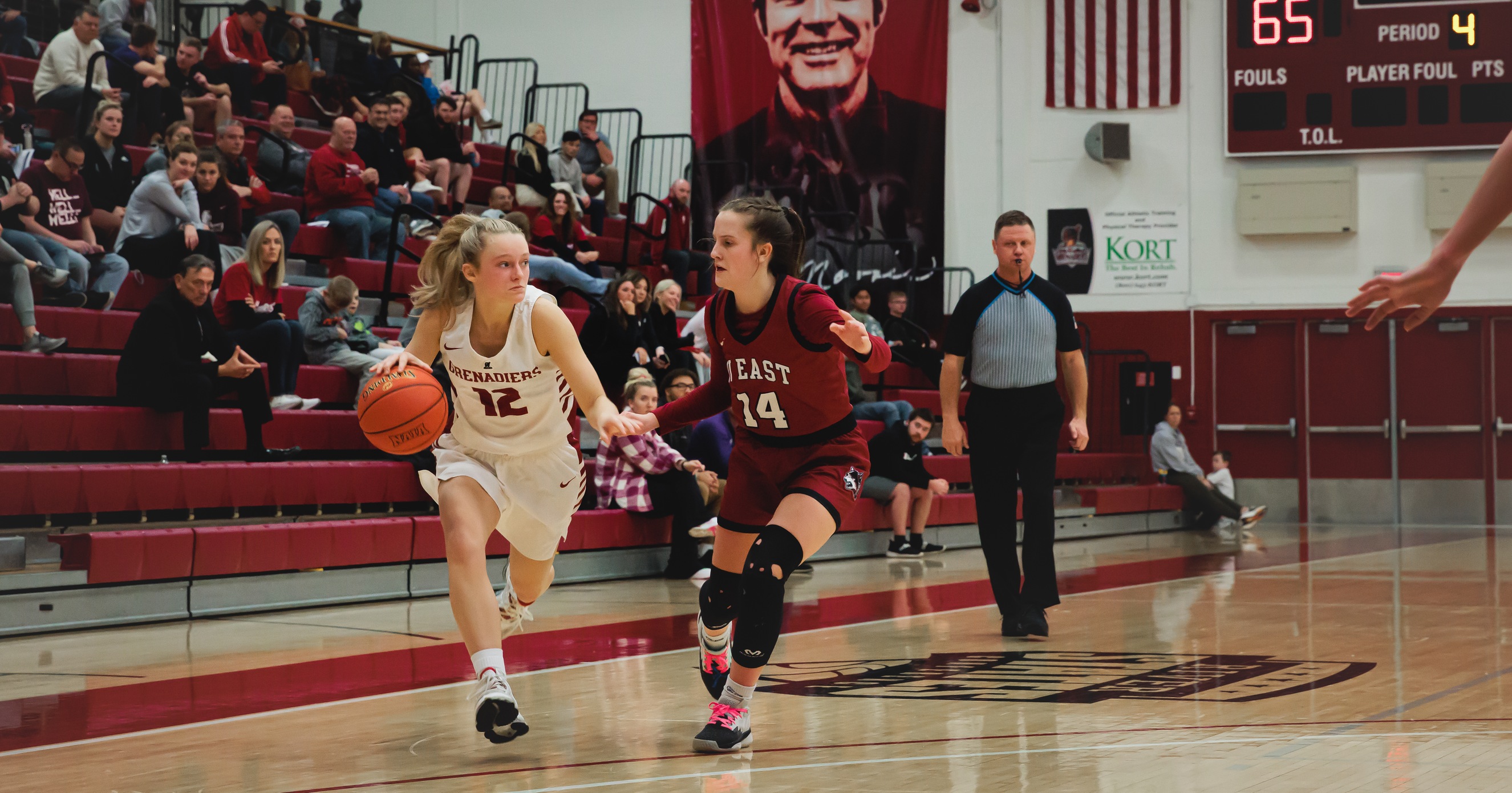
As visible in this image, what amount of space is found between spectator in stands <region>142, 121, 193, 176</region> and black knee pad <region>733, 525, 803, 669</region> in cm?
702

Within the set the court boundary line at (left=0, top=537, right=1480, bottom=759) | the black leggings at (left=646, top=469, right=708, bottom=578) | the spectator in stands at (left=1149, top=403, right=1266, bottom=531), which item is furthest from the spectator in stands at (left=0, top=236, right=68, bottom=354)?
the spectator in stands at (left=1149, top=403, right=1266, bottom=531)

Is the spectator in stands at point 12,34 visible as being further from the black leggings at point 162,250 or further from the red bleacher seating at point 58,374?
the red bleacher seating at point 58,374

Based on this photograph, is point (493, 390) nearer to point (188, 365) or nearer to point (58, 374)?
point (188, 365)

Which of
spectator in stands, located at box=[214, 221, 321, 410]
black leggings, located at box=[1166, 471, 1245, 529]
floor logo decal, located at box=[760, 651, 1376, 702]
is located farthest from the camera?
black leggings, located at box=[1166, 471, 1245, 529]

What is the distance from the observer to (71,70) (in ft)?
35.5

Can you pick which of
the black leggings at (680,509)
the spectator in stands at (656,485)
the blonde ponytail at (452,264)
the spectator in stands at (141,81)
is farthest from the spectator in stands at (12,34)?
the blonde ponytail at (452,264)

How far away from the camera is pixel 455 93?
1598 centimetres

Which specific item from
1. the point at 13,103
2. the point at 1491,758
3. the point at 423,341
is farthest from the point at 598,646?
the point at 13,103

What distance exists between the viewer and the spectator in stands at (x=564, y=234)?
488 inches

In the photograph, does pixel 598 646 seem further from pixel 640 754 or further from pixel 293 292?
pixel 293 292

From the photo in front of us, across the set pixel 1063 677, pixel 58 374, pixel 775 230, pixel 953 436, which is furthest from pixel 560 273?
pixel 775 230

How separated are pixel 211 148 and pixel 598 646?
217 inches

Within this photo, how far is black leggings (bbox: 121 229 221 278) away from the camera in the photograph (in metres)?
9.07

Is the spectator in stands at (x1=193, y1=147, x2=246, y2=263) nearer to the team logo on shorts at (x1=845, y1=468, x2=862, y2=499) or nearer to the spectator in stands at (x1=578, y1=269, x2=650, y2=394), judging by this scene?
the spectator in stands at (x1=578, y1=269, x2=650, y2=394)
